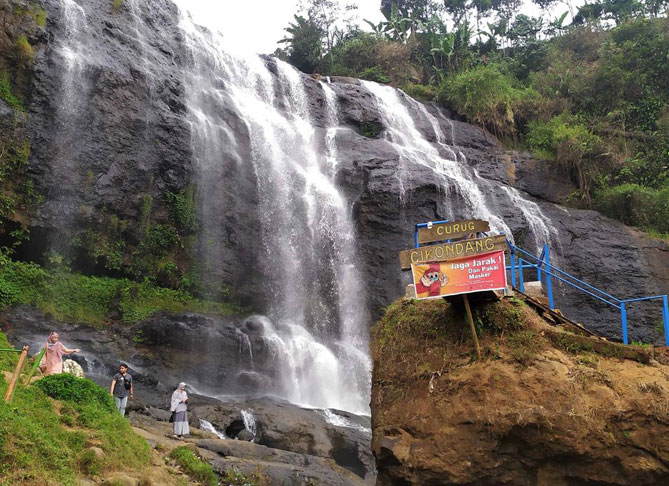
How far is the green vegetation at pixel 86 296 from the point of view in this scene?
1764 cm

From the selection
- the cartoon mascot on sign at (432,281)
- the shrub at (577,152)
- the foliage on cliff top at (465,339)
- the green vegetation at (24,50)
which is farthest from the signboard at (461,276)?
the shrub at (577,152)

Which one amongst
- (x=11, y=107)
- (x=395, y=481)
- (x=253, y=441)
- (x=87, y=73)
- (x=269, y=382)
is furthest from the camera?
(x=87, y=73)

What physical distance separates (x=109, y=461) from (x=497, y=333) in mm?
5457

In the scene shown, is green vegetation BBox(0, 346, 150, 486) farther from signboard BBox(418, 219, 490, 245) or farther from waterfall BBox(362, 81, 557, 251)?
waterfall BBox(362, 81, 557, 251)

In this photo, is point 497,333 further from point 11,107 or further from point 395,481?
point 11,107

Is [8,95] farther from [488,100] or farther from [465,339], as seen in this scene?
[488,100]

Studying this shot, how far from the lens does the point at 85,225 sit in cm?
1919

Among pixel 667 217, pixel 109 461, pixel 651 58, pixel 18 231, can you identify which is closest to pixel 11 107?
pixel 18 231

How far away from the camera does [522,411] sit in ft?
23.1

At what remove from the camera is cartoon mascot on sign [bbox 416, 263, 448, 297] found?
25.0 feet

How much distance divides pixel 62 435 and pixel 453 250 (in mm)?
5731

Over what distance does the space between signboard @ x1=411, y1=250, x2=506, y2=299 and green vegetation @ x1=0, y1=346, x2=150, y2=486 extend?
15.7 ft

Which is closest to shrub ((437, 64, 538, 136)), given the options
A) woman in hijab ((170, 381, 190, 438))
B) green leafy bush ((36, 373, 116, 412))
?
woman in hijab ((170, 381, 190, 438))

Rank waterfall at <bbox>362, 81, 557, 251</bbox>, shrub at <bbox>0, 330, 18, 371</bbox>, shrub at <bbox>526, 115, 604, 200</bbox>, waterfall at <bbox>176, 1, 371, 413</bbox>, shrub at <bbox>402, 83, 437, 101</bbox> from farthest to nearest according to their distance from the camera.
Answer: shrub at <bbox>402, 83, 437, 101</bbox> → shrub at <bbox>526, 115, 604, 200</bbox> → waterfall at <bbox>362, 81, 557, 251</bbox> → waterfall at <bbox>176, 1, 371, 413</bbox> → shrub at <bbox>0, 330, 18, 371</bbox>
